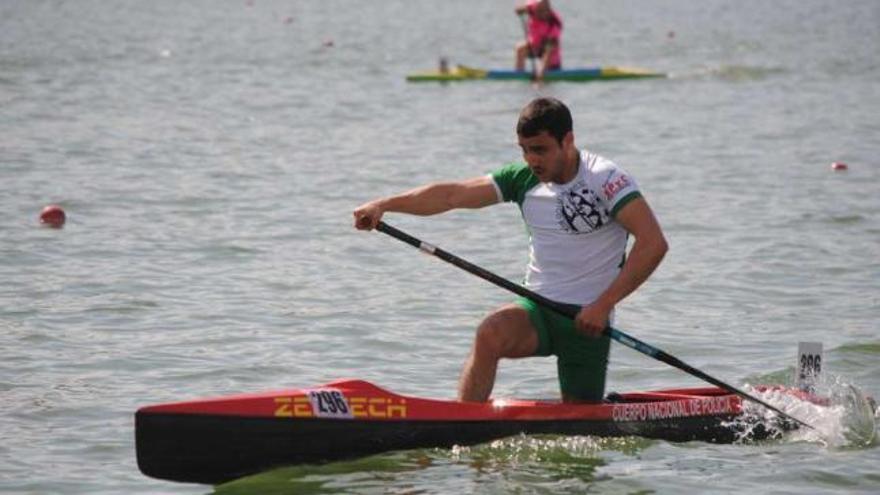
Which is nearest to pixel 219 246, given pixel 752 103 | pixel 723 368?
pixel 723 368

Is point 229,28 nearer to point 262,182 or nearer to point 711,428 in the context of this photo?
point 262,182

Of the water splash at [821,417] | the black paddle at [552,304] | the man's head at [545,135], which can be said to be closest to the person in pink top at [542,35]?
the water splash at [821,417]

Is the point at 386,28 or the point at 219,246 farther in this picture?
the point at 386,28

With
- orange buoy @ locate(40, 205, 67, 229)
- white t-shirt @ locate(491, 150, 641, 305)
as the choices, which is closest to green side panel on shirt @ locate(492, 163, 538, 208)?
→ white t-shirt @ locate(491, 150, 641, 305)

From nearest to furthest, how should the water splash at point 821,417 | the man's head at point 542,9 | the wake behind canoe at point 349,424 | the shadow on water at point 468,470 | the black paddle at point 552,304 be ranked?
the wake behind canoe at point 349,424 → the shadow on water at point 468,470 → the black paddle at point 552,304 → the water splash at point 821,417 → the man's head at point 542,9

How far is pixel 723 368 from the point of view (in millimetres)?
10852

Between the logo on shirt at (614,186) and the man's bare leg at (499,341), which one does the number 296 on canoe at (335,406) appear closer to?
the man's bare leg at (499,341)

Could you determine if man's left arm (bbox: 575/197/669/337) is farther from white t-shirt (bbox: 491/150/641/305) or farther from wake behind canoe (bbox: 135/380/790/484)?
wake behind canoe (bbox: 135/380/790/484)

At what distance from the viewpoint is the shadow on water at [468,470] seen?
8.10 metres

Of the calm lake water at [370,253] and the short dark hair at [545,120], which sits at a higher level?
the short dark hair at [545,120]

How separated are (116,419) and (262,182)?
9308mm

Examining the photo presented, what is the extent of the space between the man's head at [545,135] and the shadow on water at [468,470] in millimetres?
1345

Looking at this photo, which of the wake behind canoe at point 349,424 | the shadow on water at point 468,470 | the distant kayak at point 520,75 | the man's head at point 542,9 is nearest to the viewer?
the wake behind canoe at point 349,424

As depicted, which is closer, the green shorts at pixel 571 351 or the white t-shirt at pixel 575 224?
the white t-shirt at pixel 575 224
